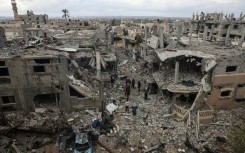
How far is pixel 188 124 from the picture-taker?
49.9 ft

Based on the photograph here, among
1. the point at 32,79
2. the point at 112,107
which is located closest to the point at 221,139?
the point at 112,107

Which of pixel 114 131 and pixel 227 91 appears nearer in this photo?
pixel 114 131

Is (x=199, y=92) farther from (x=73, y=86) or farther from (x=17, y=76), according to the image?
(x=17, y=76)

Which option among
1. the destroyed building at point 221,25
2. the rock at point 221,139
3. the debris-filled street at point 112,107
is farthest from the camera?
the destroyed building at point 221,25

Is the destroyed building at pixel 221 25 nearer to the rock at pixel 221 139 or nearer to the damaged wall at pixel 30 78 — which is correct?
the rock at pixel 221 139

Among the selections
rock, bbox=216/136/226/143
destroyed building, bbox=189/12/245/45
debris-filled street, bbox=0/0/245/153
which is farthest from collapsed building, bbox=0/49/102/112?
destroyed building, bbox=189/12/245/45

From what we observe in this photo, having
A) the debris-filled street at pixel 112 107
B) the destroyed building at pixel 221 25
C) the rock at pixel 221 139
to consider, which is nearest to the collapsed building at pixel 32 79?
the debris-filled street at pixel 112 107

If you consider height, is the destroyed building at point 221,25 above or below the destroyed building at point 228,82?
above

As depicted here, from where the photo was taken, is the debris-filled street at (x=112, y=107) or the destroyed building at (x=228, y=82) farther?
the destroyed building at (x=228, y=82)

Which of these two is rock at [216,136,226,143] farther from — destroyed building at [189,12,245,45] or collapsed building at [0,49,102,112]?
destroyed building at [189,12,245,45]

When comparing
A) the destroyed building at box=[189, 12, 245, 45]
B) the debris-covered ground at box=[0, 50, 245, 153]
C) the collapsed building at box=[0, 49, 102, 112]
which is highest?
the destroyed building at box=[189, 12, 245, 45]

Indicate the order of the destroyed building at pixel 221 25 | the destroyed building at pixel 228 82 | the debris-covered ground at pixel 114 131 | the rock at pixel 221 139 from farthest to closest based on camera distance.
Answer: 1. the destroyed building at pixel 221 25
2. the destroyed building at pixel 228 82
3. the rock at pixel 221 139
4. the debris-covered ground at pixel 114 131

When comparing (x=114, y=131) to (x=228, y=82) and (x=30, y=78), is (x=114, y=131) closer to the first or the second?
(x=30, y=78)

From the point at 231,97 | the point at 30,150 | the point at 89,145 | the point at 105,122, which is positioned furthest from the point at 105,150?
the point at 231,97
